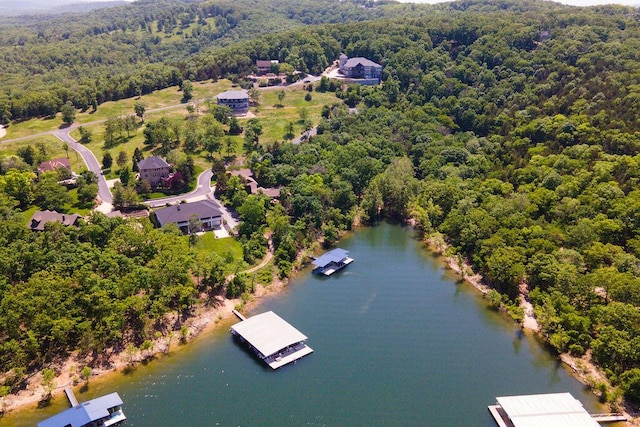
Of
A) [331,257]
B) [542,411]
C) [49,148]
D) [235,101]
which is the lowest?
[331,257]

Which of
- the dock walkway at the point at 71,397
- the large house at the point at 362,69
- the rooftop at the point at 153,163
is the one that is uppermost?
the large house at the point at 362,69

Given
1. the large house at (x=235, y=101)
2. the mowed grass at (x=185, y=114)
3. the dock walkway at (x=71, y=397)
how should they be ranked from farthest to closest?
the large house at (x=235, y=101)
the mowed grass at (x=185, y=114)
the dock walkway at (x=71, y=397)

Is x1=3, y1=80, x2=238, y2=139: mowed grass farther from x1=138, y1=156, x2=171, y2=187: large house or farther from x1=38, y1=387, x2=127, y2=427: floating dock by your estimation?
x1=38, y1=387, x2=127, y2=427: floating dock

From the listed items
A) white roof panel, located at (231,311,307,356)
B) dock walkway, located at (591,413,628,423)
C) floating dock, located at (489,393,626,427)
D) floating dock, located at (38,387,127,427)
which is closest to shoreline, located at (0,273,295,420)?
floating dock, located at (38,387,127,427)

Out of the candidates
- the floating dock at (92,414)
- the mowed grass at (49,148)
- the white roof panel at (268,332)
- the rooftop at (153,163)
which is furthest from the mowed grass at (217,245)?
the mowed grass at (49,148)

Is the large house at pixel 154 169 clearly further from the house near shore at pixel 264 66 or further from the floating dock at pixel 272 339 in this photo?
the house near shore at pixel 264 66

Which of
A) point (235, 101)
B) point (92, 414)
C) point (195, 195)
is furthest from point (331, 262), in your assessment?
point (235, 101)

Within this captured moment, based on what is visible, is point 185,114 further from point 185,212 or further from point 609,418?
point 609,418
